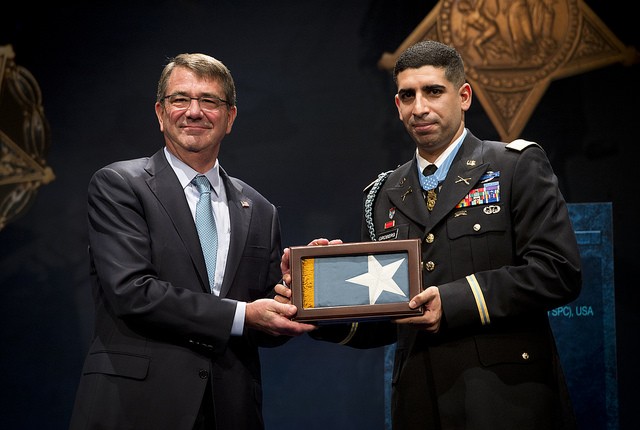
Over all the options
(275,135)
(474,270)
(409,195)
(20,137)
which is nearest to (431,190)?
(409,195)

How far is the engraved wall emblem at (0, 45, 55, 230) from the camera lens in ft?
12.6

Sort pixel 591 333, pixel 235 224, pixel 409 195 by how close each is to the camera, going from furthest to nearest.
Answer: pixel 591 333, pixel 235 224, pixel 409 195

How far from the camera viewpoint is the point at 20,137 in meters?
3.87

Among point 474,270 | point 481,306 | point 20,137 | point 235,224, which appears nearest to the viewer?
point 481,306

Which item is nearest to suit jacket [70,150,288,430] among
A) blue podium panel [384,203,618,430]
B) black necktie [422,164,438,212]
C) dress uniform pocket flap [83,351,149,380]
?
dress uniform pocket flap [83,351,149,380]

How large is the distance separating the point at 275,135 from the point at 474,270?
1.90 m

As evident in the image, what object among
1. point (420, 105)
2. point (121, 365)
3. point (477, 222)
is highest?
point (420, 105)

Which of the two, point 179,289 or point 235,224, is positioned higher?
point 235,224

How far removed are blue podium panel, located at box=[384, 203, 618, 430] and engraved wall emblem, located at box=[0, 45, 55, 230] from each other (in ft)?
6.78

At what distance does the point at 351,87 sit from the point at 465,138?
156 centimetres

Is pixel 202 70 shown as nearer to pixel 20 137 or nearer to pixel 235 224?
pixel 235 224

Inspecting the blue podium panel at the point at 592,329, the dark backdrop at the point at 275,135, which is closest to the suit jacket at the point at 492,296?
the dark backdrop at the point at 275,135

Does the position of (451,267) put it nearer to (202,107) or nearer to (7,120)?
(202,107)

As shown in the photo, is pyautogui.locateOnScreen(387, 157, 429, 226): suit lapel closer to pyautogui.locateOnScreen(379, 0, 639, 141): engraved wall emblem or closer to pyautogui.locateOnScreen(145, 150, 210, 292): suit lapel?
pyautogui.locateOnScreen(145, 150, 210, 292): suit lapel
